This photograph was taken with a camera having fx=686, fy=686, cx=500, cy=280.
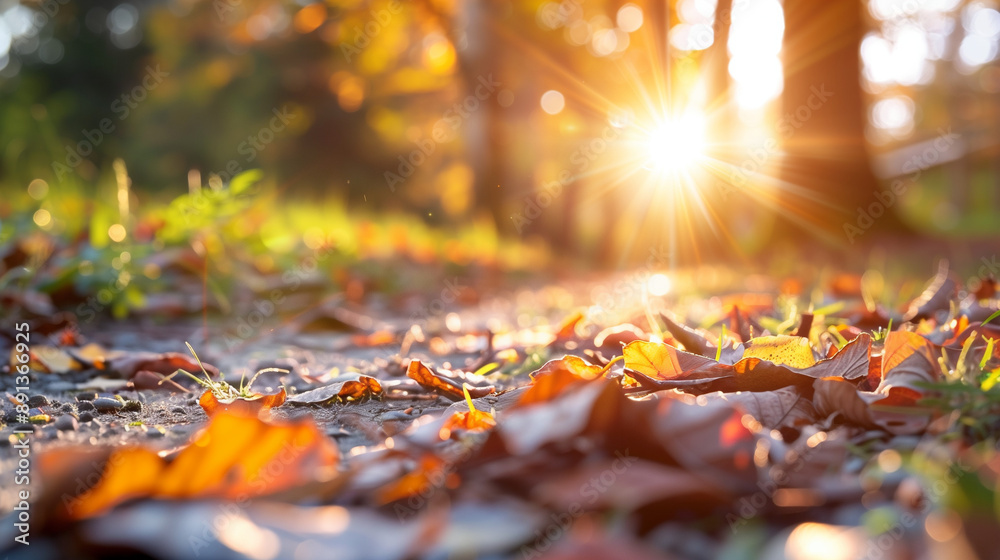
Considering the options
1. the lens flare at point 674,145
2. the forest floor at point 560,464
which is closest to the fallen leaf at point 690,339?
the forest floor at point 560,464

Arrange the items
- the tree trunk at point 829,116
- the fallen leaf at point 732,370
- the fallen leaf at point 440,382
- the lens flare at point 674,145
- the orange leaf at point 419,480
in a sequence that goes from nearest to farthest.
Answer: the orange leaf at point 419,480 → the fallen leaf at point 732,370 → the fallen leaf at point 440,382 → the lens flare at point 674,145 → the tree trunk at point 829,116

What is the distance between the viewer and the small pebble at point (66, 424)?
137 centimetres

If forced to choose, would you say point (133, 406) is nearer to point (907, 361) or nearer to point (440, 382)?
point (440, 382)

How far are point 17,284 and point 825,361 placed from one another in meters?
3.17

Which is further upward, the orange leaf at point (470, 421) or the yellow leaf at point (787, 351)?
the yellow leaf at point (787, 351)

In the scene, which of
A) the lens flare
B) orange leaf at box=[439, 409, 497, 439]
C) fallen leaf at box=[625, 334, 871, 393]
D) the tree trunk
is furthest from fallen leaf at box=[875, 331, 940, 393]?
the tree trunk

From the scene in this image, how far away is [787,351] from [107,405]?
1543 mm

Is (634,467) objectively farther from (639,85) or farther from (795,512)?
(639,85)

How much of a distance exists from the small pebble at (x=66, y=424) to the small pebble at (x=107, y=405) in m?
0.17

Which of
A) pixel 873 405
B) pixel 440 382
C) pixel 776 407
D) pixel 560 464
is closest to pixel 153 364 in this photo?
pixel 440 382

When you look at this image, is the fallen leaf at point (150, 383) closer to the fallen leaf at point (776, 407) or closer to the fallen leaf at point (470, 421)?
the fallen leaf at point (470, 421)

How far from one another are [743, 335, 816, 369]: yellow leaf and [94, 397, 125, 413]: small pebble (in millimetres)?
1450

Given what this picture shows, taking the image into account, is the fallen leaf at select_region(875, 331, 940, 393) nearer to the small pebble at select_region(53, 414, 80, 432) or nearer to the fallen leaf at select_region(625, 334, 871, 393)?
the fallen leaf at select_region(625, 334, 871, 393)

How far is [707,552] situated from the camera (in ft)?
2.60
